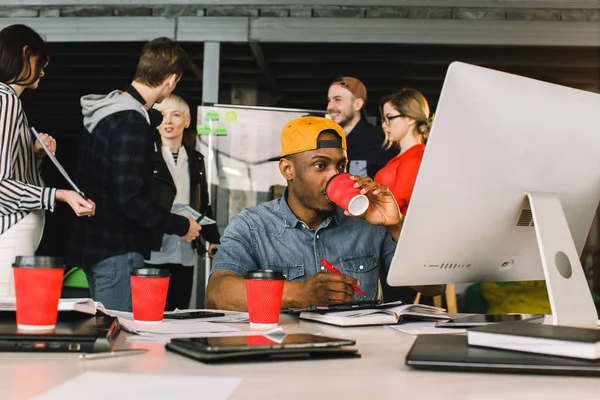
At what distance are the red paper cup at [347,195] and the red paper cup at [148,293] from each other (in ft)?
1.51

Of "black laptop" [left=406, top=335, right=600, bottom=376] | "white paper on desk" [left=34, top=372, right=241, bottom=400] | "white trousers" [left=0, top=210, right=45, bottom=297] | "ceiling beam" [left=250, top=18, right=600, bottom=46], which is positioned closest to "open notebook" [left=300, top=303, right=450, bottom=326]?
"black laptop" [left=406, top=335, right=600, bottom=376]

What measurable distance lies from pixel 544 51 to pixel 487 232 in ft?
17.6

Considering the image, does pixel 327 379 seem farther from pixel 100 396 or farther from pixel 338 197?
pixel 338 197

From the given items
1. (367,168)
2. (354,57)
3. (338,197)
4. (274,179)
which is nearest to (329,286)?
(338,197)

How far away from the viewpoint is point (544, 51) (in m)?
6.34

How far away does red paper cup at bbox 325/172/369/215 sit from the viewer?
1711 mm

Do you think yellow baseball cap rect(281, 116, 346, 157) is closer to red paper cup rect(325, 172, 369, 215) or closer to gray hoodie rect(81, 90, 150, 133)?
red paper cup rect(325, 172, 369, 215)

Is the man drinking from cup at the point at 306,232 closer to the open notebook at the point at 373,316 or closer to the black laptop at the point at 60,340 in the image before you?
the open notebook at the point at 373,316

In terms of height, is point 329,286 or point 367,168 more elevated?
point 367,168

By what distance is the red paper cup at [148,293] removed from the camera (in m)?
1.49

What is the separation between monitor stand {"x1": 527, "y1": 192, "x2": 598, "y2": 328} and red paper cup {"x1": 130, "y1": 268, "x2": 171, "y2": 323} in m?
0.73

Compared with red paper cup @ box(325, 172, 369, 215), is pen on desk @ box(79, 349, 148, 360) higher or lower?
lower

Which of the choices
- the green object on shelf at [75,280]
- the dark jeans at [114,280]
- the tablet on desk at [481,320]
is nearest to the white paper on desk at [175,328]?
the tablet on desk at [481,320]

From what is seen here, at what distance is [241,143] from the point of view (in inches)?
195
